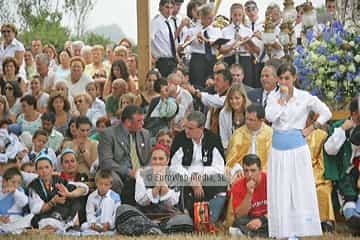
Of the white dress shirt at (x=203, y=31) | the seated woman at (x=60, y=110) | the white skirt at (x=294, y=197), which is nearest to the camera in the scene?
the white skirt at (x=294, y=197)

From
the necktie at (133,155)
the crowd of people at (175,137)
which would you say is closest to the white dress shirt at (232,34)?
the crowd of people at (175,137)

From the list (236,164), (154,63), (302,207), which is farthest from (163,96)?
(302,207)

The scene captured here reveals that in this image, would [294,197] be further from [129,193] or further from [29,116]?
[29,116]

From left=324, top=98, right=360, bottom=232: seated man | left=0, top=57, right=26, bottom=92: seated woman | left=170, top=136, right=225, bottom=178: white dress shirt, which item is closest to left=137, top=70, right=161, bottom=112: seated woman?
left=170, top=136, right=225, bottom=178: white dress shirt

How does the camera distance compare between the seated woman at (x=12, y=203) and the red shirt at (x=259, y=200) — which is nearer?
the red shirt at (x=259, y=200)

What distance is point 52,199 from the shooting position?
28.5 feet

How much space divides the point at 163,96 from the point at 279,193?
4.26ft

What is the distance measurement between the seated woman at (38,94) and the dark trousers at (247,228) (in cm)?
195

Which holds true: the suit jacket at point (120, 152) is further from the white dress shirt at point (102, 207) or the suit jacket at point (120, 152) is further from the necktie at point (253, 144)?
the necktie at point (253, 144)

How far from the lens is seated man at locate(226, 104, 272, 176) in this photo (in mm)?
8352

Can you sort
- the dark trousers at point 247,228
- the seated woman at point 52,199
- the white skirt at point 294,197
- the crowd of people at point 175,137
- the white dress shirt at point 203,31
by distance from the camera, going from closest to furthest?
1. the white skirt at point 294,197
2. the crowd of people at point 175,137
3. the dark trousers at point 247,228
4. the white dress shirt at point 203,31
5. the seated woman at point 52,199

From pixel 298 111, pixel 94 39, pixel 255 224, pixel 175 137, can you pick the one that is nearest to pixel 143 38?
pixel 94 39

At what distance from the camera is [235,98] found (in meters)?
8.44

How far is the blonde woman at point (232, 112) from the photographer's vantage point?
844cm
